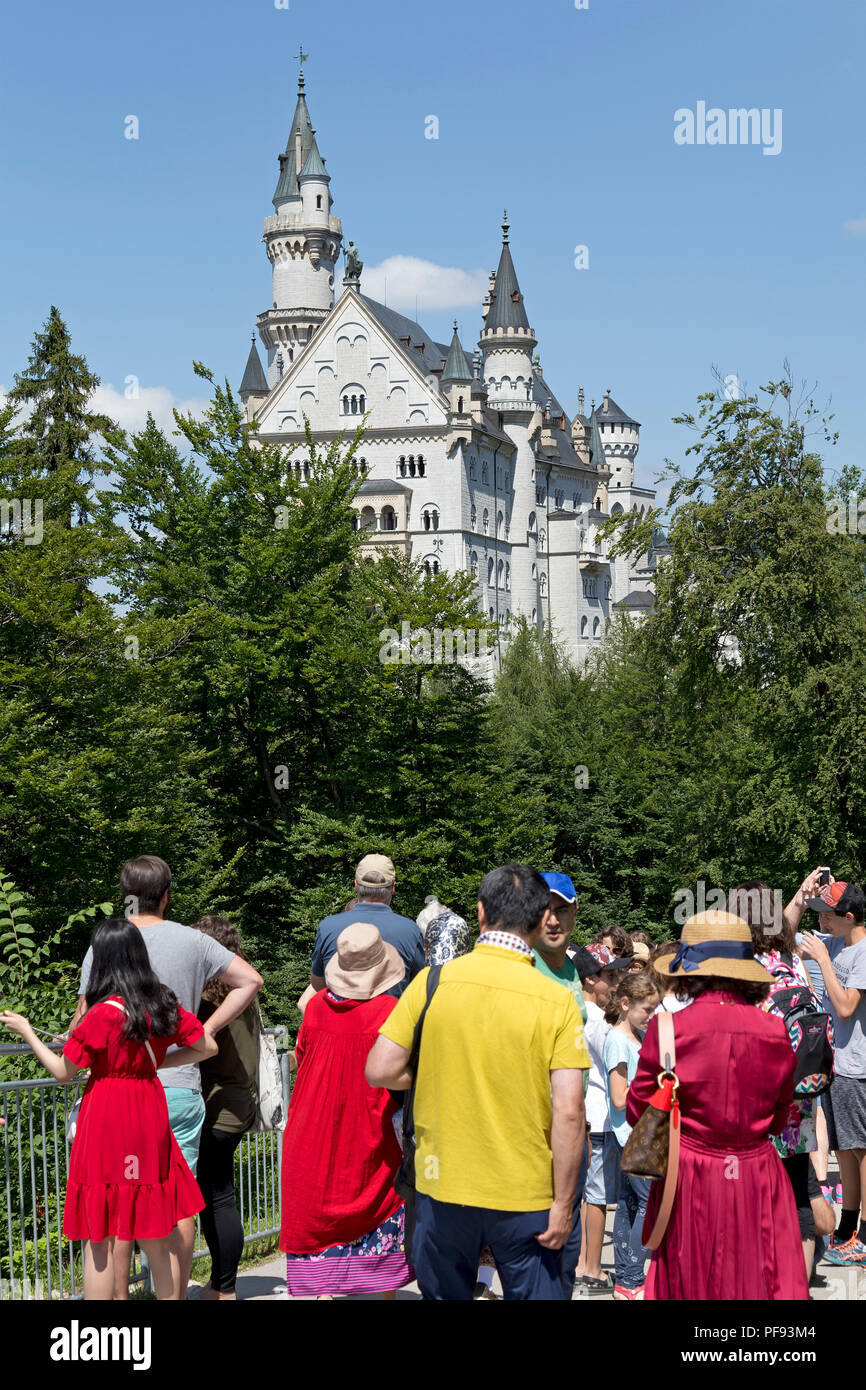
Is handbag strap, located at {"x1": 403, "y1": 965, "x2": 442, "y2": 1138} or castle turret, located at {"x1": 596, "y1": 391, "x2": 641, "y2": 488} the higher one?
castle turret, located at {"x1": 596, "y1": 391, "x2": 641, "y2": 488}

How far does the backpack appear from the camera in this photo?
6.39m

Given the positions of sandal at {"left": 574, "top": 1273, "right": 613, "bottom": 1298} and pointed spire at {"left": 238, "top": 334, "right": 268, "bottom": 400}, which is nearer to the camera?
sandal at {"left": 574, "top": 1273, "right": 613, "bottom": 1298}

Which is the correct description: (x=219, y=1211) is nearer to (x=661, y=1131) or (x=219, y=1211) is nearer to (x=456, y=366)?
(x=661, y=1131)

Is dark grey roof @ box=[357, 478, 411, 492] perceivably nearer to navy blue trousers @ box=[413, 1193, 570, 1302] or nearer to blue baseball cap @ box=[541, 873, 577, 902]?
blue baseball cap @ box=[541, 873, 577, 902]

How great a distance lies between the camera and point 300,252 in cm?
9856

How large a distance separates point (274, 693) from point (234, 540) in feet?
15.3

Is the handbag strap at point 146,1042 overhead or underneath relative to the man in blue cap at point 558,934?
underneath

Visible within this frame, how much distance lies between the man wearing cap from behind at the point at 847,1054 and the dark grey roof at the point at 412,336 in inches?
3321

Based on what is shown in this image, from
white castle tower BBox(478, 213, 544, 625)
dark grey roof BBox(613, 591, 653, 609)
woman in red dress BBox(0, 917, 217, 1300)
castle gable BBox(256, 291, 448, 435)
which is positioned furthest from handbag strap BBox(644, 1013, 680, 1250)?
dark grey roof BBox(613, 591, 653, 609)

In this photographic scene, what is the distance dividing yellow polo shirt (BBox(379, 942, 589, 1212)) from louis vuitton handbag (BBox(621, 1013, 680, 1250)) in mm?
276

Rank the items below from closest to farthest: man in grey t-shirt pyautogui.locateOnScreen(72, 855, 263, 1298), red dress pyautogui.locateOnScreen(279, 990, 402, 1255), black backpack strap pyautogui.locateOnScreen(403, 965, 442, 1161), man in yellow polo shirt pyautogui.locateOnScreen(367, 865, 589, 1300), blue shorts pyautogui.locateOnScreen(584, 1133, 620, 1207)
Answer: man in yellow polo shirt pyautogui.locateOnScreen(367, 865, 589, 1300) < black backpack strap pyautogui.locateOnScreen(403, 965, 442, 1161) < man in grey t-shirt pyautogui.locateOnScreen(72, 855, 263, 1298) < red dress pyautogui.locateOnScreen(279, 990, 402, 1255) < blue shorts pyautogui.locateOnScreen(584, 1133, 620, 1207)

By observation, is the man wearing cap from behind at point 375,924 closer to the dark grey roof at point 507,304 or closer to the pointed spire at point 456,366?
the pointed spire at point 456,366

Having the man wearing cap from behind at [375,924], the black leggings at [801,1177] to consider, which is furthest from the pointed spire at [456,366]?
the man wearing cap from behind at [375,924]

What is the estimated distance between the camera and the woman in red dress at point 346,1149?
6066 mm
